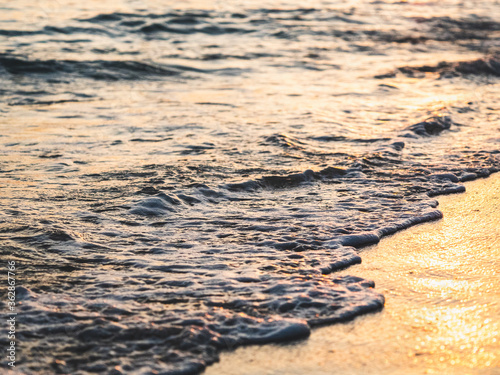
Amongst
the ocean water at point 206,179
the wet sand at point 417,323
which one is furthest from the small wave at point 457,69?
the wet sand at point 417,323

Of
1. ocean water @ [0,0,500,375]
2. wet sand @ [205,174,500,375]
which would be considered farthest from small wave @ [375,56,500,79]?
wet sand @ [205,174,500,375]

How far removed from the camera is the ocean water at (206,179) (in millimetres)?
2939

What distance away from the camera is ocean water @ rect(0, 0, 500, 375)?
2939 mm

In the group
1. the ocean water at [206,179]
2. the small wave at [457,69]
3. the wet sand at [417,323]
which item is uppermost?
the small wave at [457,69]

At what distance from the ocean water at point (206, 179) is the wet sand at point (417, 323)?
0.12 m

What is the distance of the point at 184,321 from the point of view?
9.55 feet

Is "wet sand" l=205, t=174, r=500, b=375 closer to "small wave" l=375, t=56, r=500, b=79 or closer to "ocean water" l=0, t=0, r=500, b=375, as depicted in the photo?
"ocean water" l=0, t=0, r=500, b=375

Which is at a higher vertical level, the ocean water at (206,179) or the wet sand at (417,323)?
the wet sand at (417,323)

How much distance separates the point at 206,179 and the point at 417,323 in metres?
2.54

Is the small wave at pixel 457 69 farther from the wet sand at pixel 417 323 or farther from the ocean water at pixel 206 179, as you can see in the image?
the wet sand at pixel 417 323

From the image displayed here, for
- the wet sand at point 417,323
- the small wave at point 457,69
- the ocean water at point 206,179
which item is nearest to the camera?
the wet sand at point 417,323

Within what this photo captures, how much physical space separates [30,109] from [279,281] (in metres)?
5.23

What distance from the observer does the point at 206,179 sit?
500 cm

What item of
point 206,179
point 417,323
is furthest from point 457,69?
point 417,323
